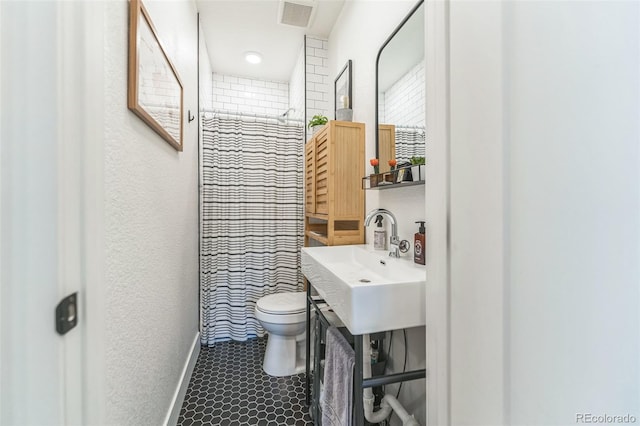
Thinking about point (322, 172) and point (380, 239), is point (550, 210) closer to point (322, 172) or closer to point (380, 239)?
point (380, 239)

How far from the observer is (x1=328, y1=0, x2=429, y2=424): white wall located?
126 cm

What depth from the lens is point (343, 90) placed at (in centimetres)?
210

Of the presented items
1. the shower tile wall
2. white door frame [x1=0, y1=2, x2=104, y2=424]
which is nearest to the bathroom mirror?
white door frame [x1=0, y1=2, x2=104, y2=424]

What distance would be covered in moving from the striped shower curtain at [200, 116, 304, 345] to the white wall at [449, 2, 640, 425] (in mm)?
1995

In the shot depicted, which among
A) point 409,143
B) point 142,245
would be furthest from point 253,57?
point 142,245

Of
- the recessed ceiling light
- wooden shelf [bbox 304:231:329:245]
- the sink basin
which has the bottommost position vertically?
the sink basin

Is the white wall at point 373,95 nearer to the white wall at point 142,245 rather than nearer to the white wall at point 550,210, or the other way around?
the white wall at point 550,210

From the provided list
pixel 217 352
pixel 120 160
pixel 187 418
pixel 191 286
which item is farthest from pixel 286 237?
pixel 120 160

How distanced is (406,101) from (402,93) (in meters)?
0.06

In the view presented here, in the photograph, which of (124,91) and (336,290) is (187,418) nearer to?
(336,290)

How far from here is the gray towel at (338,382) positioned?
1025mm

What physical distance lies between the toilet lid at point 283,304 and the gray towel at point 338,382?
0.67 m

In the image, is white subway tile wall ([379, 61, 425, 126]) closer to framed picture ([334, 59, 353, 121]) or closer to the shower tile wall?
framed picture ([334, 59, 353, 121])

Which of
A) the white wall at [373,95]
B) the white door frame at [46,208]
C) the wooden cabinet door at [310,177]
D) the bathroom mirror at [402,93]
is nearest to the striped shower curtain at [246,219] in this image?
the wooden cabinet door at [310,177]
